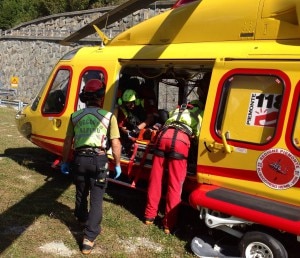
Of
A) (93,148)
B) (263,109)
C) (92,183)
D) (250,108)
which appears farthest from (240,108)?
(92,183)

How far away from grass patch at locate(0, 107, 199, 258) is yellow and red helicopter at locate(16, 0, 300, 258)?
456 mm

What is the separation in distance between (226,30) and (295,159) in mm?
1923

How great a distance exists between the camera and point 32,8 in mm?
35656

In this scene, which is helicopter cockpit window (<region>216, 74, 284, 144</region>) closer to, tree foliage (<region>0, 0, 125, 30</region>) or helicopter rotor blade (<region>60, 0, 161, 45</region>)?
helicopter rotor blade (<region>60, 0, 161, 45</region>)

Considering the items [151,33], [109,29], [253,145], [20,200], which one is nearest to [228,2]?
[151,33]

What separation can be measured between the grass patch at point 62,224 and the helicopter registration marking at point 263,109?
166 cm

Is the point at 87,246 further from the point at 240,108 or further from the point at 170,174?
the point at 240,108

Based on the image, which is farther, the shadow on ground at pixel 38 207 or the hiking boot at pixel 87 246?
the shadow on ground at pixel 38 207

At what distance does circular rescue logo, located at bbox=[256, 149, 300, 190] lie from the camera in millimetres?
4426

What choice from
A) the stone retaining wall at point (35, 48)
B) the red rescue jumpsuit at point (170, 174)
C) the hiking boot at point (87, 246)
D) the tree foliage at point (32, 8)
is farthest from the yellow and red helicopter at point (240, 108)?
the tree foliage at point (32, 8)

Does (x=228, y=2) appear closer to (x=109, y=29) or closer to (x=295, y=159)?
(x=295, y=159)

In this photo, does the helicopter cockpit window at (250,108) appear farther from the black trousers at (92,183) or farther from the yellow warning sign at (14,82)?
the yellow warning sign at (14,82)

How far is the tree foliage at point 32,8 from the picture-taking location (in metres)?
31.3

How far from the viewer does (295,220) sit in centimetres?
407
